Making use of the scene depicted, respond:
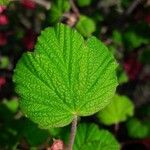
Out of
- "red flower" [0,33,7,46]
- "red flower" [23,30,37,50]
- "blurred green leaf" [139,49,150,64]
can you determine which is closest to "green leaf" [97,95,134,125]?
"blurred green leaf" [139,49,150,64]

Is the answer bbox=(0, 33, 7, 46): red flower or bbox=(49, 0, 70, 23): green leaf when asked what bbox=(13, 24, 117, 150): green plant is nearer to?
bbox=(49, 0, 70, 23): green leaf

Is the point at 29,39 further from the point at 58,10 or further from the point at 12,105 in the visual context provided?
the point at 58,10

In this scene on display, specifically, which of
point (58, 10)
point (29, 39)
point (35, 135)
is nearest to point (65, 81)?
point (35, 135)

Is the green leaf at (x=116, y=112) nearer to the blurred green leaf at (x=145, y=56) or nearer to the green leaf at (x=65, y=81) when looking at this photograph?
the blurred green leaf at (x=145, y=56)

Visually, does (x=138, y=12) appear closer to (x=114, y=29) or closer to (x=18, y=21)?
(x=114, y=29)

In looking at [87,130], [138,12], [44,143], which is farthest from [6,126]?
[138,12]

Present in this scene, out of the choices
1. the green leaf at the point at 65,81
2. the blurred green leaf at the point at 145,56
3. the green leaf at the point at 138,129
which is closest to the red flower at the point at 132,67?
the blurred green leaf at the point at 145,56
